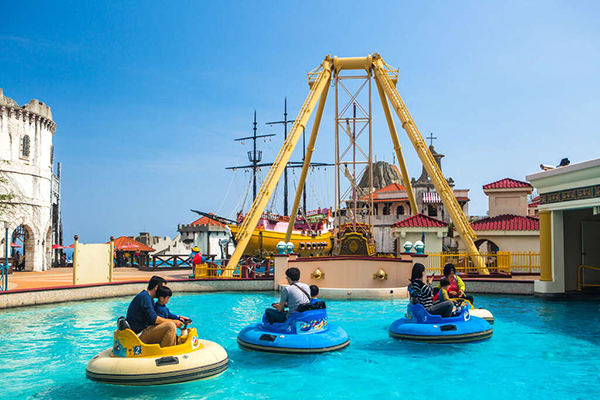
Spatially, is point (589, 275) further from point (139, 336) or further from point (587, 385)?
point (139, 336)

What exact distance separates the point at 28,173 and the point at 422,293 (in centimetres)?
2922

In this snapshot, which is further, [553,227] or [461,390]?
[553,227]

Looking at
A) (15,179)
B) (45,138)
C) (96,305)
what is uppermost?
(45,138)

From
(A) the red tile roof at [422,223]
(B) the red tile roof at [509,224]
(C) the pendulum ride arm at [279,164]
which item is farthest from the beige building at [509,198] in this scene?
(C) the pendulum ride arm at [279,164]

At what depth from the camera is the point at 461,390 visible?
27.4 feet

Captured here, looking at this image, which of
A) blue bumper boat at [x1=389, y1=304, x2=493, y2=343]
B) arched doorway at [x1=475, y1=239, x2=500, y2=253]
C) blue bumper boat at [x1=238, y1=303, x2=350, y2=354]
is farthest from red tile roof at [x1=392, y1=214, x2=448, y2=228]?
Answer: blue bumper boat at [x1=238, y1=303, x2=350, y2=354]

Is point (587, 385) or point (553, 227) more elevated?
point (553, 227)

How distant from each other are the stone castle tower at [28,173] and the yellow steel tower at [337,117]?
15.9 meters

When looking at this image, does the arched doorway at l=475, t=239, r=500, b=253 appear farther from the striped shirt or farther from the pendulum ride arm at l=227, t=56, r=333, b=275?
the striped shirt

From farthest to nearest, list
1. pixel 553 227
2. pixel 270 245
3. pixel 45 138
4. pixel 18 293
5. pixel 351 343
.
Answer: pixel 270 245
pixel 45 138
pixel 553 227
pixel 18 293
pixel 351 343

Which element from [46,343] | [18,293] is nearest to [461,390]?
[46,343]

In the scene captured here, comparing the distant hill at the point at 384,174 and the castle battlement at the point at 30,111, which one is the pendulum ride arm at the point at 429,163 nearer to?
the castle battlement at the point at 30,111

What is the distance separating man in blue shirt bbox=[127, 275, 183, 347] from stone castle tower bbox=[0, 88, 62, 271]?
83.6 feet

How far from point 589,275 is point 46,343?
19476 millimetres
